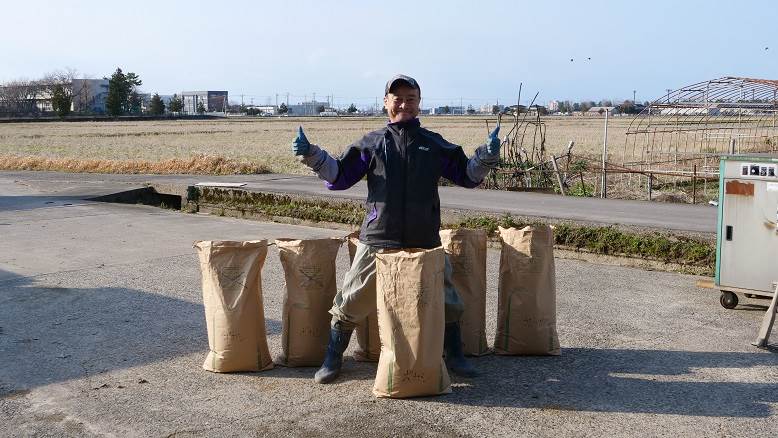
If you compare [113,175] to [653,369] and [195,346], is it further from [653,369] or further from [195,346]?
[653,369]

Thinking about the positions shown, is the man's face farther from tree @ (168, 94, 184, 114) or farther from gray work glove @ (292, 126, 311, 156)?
tree @ (168, 94, 184, 114)

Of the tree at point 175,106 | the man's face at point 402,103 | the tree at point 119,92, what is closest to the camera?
the man's face at point 402,103

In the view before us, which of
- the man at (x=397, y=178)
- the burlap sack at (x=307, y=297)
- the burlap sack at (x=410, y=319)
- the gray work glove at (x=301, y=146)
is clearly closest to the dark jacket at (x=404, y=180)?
the man at (x=397, y=178)

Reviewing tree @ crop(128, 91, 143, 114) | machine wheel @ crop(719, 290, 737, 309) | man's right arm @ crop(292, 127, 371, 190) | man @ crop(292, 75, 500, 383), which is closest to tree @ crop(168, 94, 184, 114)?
tree @ crop(128, 91, 143, 114)

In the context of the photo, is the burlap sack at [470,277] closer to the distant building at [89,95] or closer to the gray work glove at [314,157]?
the gray work glove at [314,157]

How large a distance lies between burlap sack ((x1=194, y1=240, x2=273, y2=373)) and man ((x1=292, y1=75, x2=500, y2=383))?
0.60m

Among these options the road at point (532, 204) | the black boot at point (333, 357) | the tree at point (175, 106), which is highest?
the tree at point (175, 106)

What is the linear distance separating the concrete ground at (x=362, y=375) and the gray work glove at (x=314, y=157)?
135 centimetres

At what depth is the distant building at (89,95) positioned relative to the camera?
148 metres

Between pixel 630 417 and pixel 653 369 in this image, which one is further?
pixel 653 369

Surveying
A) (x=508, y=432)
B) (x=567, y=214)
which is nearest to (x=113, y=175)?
(x=567, y=214)

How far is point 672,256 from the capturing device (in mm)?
10086

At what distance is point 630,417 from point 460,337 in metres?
1.26

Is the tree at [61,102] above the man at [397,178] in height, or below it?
above
